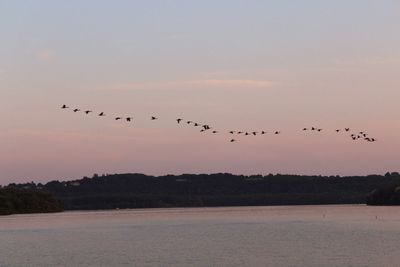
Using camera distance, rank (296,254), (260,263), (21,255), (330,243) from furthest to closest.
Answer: (330,243)
(21,255)
(296,254)
(260,263)

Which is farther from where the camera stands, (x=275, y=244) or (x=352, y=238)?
(x=352, y=238)

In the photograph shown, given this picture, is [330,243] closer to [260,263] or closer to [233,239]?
[233,239]

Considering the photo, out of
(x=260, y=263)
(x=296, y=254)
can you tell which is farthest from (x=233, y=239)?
(x=260, y=263)

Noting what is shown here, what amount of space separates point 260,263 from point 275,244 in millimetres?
20612

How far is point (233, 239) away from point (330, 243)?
14.5 metres

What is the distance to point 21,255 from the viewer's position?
→ 80000 mm

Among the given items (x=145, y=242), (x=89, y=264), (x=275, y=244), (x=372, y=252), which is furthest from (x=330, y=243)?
(x=89, y=264)

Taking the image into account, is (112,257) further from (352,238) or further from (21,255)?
(352,238)

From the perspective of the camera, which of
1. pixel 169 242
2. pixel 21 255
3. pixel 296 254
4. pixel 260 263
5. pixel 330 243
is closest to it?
pixel 260 263

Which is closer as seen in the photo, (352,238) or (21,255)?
(21,255)

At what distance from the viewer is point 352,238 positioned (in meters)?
96.2

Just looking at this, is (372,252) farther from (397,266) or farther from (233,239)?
(233,239)

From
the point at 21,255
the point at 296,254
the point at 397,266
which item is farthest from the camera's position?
the point at 21,255

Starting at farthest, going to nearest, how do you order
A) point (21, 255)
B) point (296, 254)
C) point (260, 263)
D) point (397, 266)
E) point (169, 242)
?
point (169, 242), point (21, 255), point (296, 254), point (260, 263), point (397, 266)
